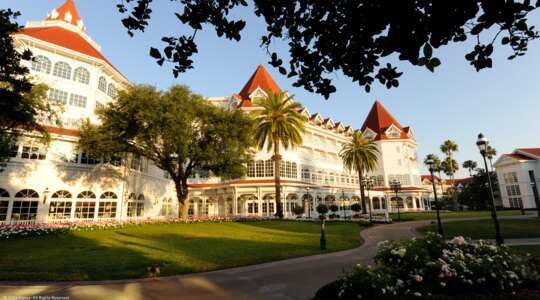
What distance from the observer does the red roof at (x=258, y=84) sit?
44.8 metres

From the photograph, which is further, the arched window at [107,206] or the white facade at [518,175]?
the white facade at [518,175]

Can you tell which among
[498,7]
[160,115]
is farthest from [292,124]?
[498,7]

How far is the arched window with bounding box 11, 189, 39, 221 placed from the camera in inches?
923

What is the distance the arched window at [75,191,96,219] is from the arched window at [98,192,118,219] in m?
0.68

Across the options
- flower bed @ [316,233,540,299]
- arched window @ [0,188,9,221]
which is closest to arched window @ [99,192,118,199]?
arched window @ [0,188,9,221]

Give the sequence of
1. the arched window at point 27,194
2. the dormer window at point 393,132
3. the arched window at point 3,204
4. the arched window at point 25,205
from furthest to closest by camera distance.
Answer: the dormer window at point 393,132 < the arched window at point 27,194 < the arched window at point 25,205 < the arched window at point 3,204

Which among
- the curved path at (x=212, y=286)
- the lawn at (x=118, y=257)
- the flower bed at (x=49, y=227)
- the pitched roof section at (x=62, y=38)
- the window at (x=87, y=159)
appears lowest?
the curved path at (x=212, y=286)

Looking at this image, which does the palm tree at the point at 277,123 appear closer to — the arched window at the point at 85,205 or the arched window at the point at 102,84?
the arched window at the point at 102,84

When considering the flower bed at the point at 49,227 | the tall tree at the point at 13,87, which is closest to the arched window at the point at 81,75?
the tall tree at the point at 13,87

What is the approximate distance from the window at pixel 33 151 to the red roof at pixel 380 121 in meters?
61.6

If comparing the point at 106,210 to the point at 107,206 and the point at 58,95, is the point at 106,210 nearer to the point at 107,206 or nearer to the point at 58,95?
the point at 107,206

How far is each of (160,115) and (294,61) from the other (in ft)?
75.0

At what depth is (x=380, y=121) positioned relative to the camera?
67.1 metres

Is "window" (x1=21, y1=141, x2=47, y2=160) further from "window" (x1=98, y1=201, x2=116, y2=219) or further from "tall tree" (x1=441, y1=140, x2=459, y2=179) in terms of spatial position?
"tall tree" (x1=441, y1=140, x2=459, y2=179)
